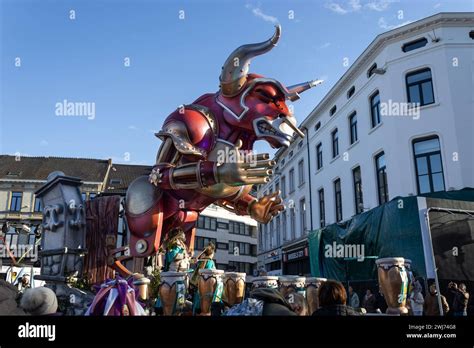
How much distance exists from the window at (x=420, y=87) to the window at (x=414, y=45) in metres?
1.05

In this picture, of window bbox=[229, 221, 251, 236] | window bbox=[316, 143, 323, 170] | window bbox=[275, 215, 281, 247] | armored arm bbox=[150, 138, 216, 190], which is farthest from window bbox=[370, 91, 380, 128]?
window bbox=[229, 221, 251, 236]

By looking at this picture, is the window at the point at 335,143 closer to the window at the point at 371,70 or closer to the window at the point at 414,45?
the window at the point at 371,70

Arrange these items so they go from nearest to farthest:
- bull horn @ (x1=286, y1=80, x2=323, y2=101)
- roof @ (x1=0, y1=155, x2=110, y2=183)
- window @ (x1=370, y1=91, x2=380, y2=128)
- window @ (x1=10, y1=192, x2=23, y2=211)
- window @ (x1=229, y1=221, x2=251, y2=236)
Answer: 1. bull horn @ (x1=286, y1=80, x2=323, y2=101)
2. window @ (x1=370, y1=91, x2=380, y2=128)
3. window @ (x1=10, y1=192, x2=23, y2=211)
4. roof @ (x1=0, y1=155, x2=110, y2=183)
5. window @ (x1=229, y1=221, x2=251, y2=236)

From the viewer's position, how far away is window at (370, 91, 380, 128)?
53.9 ft

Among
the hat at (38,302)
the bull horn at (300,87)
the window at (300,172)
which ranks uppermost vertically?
the window at (300,172)

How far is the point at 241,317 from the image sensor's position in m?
2.36

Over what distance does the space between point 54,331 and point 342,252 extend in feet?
39.8

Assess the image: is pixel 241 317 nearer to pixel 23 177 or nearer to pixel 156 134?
pixel 156 134

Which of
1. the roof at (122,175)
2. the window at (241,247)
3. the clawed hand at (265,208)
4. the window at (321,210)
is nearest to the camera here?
the clawed hand at (265,208)

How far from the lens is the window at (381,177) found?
15586mm

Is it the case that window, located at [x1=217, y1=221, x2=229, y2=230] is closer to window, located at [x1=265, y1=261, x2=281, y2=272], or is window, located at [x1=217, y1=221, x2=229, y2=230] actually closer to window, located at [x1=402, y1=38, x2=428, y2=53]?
window, located at [x1=265, y1=261, x2=281, y2=272]

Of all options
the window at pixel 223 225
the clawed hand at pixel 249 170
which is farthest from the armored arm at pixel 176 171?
the window at pixel 223 225

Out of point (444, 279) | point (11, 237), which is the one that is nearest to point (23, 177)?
point (11, 237)

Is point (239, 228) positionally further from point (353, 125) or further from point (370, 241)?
point (370, 241)
